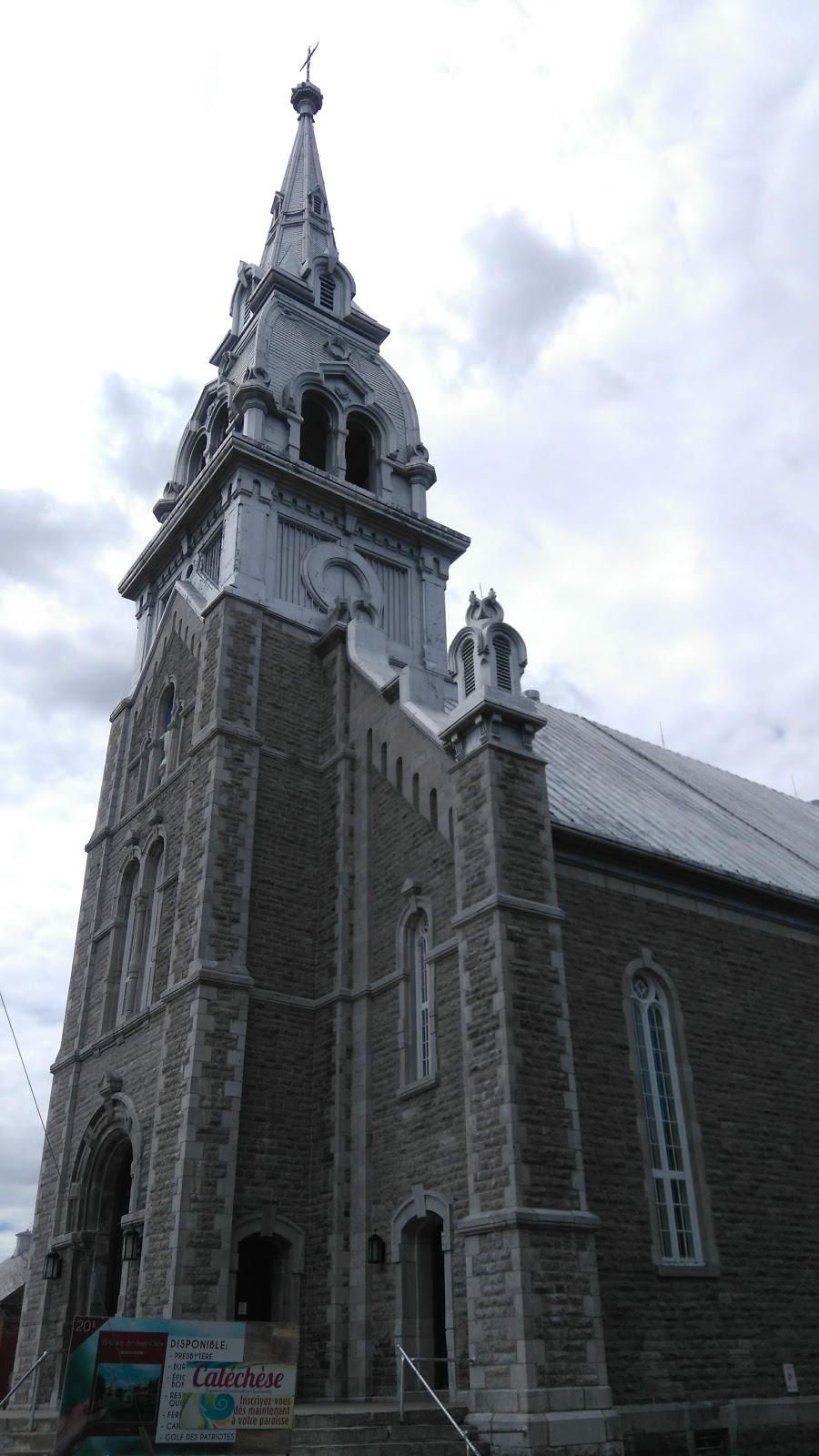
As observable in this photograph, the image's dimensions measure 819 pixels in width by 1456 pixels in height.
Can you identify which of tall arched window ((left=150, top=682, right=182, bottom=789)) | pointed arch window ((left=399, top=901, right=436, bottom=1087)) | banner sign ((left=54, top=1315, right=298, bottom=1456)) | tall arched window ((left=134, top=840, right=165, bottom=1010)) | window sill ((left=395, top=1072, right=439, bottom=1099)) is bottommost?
banner sign ((left=54, top=1315, right=298, bottom=1456))

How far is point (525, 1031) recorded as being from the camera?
15.4 metres

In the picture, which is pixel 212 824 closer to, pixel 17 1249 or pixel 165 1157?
pixel 165 1157

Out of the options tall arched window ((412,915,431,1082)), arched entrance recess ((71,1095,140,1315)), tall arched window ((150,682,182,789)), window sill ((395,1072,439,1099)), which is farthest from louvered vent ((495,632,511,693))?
arched entrance recess ((71,1095,140,1315))

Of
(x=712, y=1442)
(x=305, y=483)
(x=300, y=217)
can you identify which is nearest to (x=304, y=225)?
(x=300, y=217)

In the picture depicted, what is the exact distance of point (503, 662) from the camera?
18719 millimetres

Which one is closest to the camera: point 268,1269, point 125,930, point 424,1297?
point 424,1297

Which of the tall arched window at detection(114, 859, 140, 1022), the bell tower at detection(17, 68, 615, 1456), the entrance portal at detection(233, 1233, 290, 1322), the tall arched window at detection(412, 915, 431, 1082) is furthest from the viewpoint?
the tall arched window at detection(114, 859, 140, 1022)

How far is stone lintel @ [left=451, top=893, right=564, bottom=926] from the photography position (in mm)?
16156

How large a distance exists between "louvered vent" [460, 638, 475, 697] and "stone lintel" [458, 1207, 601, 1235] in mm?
8002

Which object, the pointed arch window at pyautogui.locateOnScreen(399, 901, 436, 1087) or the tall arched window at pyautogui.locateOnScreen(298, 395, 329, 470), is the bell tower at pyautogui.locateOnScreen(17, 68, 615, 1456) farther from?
the tall arched window at pyautogui.locateOnScreen(298, 395, 329, 470)

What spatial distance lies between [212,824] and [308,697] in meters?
4.21

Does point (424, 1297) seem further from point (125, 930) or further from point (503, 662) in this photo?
point (125, 930)

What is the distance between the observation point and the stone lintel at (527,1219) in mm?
13922

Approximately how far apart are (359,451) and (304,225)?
9.39 metres
